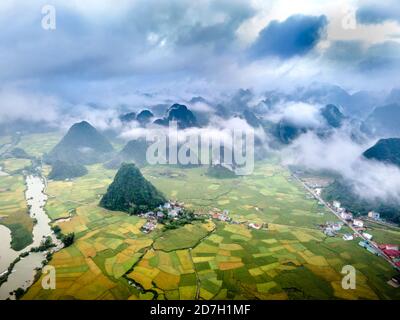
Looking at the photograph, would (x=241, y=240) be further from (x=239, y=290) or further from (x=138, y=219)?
(x=138, y=219)

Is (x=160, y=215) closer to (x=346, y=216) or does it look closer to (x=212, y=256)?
(x=212, y=256)

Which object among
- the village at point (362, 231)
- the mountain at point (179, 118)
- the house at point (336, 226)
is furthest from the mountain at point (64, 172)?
the house at point (336, 226)

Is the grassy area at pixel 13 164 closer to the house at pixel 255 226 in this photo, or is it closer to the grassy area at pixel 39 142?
the grassy area at pixel 39 142

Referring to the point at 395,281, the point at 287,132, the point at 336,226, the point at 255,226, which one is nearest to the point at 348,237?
the point at 336,226

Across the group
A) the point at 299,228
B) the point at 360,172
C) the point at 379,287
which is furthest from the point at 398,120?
the point at 379,287

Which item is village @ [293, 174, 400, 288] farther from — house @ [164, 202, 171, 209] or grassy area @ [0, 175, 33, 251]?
grassy area @ [0, 175, 33, 251]

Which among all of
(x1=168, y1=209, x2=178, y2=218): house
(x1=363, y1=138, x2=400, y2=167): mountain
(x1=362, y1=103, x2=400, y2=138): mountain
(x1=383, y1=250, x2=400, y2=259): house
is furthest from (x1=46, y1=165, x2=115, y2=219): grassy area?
(x1=362, y1=103, x2=400, y2=138): mountain

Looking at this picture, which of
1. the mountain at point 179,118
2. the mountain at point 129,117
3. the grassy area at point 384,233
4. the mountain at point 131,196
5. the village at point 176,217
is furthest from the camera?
the mountain at point 129,117
